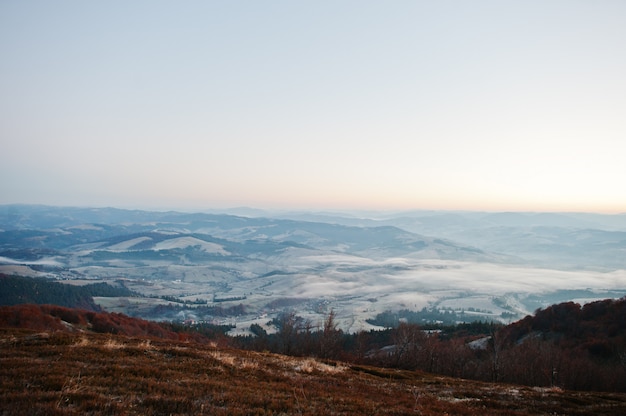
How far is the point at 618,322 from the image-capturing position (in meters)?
85.4

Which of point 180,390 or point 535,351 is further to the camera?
point 535,351

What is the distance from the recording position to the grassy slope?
1063 cm

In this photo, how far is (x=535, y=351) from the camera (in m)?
73.6

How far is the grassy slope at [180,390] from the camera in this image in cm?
1063

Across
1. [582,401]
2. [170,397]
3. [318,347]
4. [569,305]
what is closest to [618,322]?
[569,305]

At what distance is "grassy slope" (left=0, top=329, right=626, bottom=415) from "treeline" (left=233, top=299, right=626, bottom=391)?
39.4 meters

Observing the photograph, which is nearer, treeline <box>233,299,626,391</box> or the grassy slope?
the grassy slope

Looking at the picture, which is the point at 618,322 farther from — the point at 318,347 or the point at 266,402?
the point at 266,402

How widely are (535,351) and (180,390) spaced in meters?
86.6

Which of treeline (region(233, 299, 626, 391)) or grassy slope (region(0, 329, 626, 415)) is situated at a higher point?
grassy slope (region(0, 329, 626, 415))

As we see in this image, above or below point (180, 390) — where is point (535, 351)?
below

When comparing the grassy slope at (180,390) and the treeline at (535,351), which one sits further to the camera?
the treeline at (535,351)

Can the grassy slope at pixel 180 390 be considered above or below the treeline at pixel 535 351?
above

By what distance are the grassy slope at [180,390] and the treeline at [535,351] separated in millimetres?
39401
